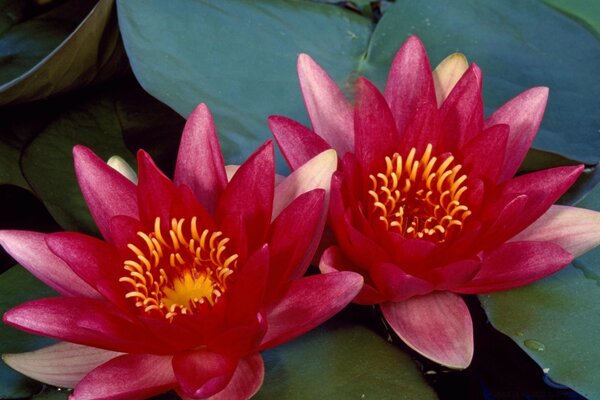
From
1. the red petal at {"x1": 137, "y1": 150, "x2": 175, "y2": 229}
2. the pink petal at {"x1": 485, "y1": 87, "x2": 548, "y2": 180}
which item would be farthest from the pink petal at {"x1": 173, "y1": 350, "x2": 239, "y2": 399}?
the pink petal at {"x1": 485, "y1": 87, "x2": 548, "y2": 180}

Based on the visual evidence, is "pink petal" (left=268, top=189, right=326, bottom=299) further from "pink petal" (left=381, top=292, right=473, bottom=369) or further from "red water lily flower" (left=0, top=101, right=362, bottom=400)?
"pink petal" (left=381, top=292, right=473, bottom=369)

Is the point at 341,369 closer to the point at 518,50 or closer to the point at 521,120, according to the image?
the point at 521,120

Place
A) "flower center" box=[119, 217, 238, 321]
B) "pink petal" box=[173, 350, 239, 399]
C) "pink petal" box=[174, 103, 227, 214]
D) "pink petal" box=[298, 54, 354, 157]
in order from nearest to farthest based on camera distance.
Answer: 1. "pink petal" box=[173, 350, 239, 399]
2. "flower center" box=[119, 217, 238, 321]
3. "pink petal" box=[174, 103, 227, 214]
4. "pink petal" box=[298, 54, 354, 157]

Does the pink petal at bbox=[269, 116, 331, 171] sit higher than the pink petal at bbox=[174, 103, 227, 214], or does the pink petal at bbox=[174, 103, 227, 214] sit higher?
the pink petal at bbox=[269, 116, 331, 171]

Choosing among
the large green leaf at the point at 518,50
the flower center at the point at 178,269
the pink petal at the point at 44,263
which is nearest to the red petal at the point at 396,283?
the flower center at the point at 178,269

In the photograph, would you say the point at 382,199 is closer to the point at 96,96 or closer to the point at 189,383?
the point at 189,383

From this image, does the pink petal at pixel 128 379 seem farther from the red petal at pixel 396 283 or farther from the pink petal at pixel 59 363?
the red petal at pixel 396 283

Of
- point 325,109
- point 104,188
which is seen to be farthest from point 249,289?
point 325,109
